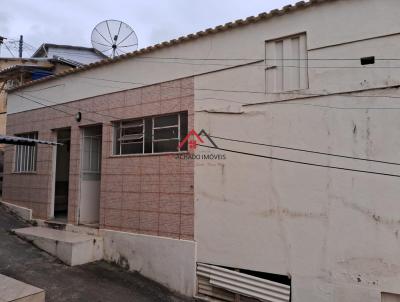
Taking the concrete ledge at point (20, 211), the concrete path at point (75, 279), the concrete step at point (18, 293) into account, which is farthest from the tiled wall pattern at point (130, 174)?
the concrete step at point (18, 293)

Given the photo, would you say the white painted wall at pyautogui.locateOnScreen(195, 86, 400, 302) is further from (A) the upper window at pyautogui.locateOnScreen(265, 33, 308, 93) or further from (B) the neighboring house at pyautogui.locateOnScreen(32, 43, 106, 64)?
(B) the neighboring house at pyautogui.locateOnScreen(32, 43, 106, 64)

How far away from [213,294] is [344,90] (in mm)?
4447

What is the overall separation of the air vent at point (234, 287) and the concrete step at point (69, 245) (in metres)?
2.96

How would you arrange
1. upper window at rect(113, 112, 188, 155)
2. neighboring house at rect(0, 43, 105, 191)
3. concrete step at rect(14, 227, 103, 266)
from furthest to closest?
neighboring house at rect(0, 43, 105, 191) < concrete step at rect(14, 227, 103, 266) < upper window at rect(113, 112, 188, 155)

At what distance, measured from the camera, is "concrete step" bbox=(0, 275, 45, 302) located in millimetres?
4375

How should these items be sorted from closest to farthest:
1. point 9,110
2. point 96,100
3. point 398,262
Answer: point 398,262 → point 96,100 → point 9,110

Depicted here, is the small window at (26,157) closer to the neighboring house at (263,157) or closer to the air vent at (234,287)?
the neighboring house at (263,157)

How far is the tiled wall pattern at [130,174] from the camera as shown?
6820 mm

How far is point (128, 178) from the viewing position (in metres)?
7.78

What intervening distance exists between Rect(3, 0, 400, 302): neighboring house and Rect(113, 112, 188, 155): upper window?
1.3 inches

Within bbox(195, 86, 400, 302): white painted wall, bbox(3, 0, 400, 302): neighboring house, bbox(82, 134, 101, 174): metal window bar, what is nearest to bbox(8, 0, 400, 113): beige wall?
bbox(3, 0, 400, 302): neighboring house

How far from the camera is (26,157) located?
1078 cm

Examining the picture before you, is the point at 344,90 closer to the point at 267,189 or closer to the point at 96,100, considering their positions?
the point at 267,189

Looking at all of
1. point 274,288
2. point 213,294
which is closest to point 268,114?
point 274,288
